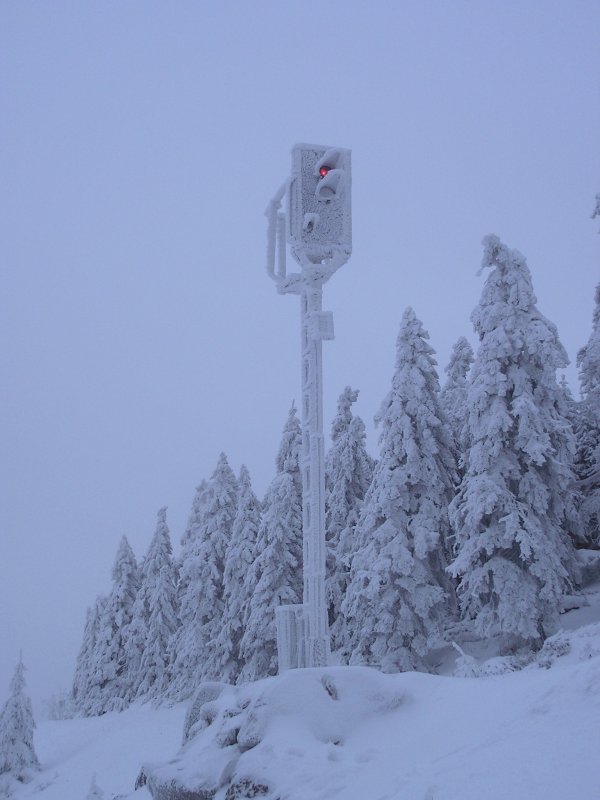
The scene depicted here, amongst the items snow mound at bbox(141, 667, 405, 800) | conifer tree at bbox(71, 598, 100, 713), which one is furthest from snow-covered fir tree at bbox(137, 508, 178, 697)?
snow mound at bbox(141, 667, 405, 800)

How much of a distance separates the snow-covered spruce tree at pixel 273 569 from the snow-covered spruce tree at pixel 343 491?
1.50m

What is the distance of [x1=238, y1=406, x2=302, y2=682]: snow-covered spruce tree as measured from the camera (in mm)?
31938

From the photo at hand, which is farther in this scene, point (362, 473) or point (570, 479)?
point (362, 473)

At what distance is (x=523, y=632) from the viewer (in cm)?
2148

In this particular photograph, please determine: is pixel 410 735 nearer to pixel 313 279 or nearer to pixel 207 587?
pixel 313 279

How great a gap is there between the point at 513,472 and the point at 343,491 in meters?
11.5

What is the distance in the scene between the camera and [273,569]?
32250 millimetres

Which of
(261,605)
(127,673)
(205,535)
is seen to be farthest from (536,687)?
(127,673)

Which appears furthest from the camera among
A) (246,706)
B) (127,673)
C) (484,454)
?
(127,673)

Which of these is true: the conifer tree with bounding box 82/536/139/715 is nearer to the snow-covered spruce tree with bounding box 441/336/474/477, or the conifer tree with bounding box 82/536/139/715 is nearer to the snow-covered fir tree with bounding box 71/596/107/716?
the snow-covered fir tree with bounding box 71/596/107/716

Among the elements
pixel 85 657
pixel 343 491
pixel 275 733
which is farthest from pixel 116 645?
pixel 275 733

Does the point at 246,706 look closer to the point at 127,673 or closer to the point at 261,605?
the point at 261,605

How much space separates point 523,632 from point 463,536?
315cm

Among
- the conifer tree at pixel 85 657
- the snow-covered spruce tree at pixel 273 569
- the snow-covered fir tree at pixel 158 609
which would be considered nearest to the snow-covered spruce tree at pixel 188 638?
the snow-covered fir tree at pixel 158 609
